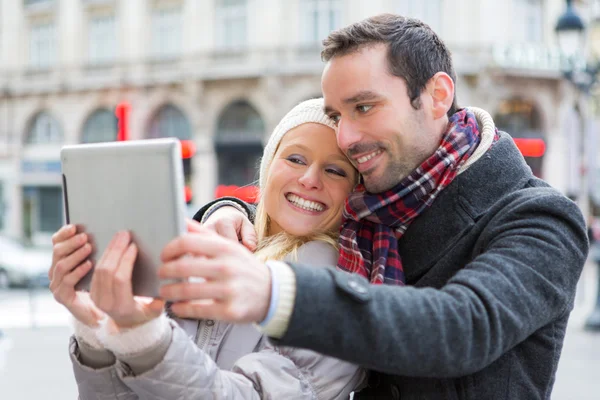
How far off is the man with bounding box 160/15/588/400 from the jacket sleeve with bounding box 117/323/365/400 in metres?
0.18

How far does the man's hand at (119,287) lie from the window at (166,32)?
2238 centimetres

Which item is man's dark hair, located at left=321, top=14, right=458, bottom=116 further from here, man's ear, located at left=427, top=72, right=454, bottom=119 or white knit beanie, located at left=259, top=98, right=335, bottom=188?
white knit beanie, located at left=259, top=98, right=335, bottom=188

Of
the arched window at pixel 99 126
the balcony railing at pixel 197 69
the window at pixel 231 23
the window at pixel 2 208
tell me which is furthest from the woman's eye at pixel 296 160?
the window at pixel 2 208

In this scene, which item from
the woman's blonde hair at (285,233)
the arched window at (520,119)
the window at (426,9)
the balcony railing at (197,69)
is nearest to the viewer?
the woman's blonde hair at (285,233)

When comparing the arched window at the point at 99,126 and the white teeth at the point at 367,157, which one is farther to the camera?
the arched window at the point at 99,126

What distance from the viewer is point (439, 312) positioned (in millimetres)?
→ 1295

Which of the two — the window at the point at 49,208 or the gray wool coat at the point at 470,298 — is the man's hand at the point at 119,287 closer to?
the gray wool coat at the point at 470,298

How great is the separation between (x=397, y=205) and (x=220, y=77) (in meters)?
20.4

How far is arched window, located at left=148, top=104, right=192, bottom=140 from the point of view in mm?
22844

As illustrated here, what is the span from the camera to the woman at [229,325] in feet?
4.83

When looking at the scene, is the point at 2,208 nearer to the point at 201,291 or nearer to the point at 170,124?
the point at 170,124

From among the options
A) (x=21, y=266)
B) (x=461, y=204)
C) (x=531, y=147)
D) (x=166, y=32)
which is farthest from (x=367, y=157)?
(x=166, y=32)

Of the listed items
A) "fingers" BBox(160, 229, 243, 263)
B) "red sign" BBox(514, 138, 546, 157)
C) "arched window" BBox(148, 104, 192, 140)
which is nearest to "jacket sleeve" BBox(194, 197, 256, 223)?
"fingers" BBox(160, 229, 243, 263)

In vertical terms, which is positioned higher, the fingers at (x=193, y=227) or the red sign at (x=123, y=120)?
the fingers at (x=193, y=227)
